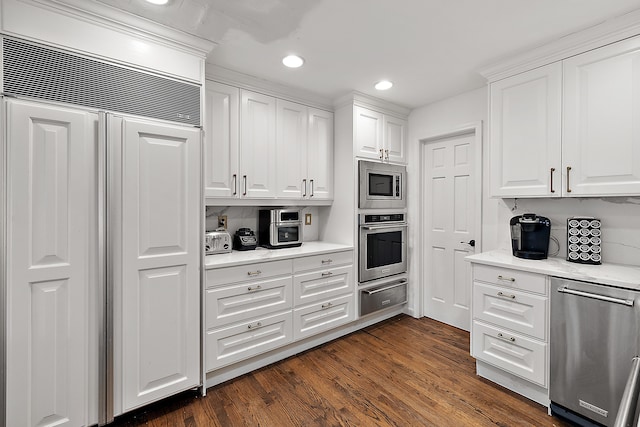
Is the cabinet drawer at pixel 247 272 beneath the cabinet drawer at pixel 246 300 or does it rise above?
above

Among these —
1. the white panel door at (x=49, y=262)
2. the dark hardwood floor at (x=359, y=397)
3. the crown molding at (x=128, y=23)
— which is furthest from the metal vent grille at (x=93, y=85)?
the dark hardwood floor at (x=359, y=397)

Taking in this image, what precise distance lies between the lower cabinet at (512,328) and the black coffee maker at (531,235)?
0.38m

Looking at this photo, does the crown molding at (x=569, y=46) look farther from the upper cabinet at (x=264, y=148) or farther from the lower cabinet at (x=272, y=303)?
the lower cabinet at (x=272, y=303)

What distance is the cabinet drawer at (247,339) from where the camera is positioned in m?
2.19

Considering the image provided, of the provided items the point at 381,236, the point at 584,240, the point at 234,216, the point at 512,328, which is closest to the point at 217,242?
the point at 234,216

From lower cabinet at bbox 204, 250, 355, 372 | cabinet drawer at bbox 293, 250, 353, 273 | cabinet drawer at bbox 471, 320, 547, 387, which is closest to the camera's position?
cabinet drawer at bbox 471, 320, 547, 387

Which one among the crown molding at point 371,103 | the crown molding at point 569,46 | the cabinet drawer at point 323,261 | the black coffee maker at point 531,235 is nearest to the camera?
the crown molding at point 569,46

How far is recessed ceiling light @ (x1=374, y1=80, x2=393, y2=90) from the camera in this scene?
111 inches

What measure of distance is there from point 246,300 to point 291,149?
4.88 ft

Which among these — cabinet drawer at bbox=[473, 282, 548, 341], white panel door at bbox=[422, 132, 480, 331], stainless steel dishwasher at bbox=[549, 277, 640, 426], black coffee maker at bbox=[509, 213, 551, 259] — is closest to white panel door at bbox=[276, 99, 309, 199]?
white panel door at bbox=[422, 132, 480, 331]

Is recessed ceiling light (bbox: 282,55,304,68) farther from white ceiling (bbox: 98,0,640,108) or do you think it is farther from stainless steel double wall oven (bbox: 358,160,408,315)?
stainless steel double wall oven (bbox: 358,160,408,315)

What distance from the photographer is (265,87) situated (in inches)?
109

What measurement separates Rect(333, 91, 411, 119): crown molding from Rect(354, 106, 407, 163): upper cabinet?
0.04m

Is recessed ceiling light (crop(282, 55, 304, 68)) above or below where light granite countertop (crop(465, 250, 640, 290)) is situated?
above
